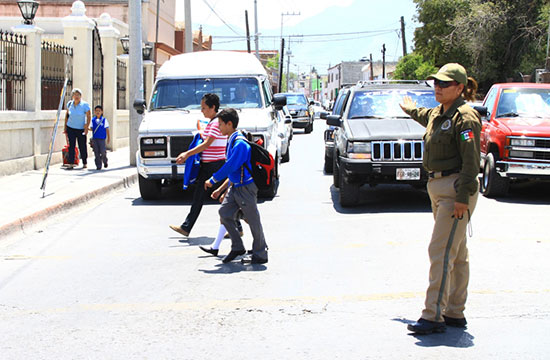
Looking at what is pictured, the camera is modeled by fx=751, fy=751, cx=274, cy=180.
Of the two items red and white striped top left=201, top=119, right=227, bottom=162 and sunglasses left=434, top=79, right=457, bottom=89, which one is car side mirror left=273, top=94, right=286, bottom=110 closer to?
red and white striped top left=201, top=119, right=227, bottom=162

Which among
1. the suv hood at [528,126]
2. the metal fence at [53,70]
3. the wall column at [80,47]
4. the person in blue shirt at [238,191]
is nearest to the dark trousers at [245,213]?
the person in blue shirt at [238,191]

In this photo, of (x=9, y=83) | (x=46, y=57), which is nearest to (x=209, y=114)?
(x=9, y=83)

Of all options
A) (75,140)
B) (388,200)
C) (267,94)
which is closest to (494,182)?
(388,200)

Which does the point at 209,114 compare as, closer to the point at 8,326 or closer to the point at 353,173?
the point at 353,173

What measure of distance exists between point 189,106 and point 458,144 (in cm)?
873

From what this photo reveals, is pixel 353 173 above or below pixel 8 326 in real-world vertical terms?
above

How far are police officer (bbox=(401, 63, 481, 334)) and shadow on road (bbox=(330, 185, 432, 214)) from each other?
5.91 m

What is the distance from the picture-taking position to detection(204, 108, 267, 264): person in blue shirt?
771cm

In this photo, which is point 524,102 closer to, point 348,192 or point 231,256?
point 348,192

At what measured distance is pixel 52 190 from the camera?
13156 mm

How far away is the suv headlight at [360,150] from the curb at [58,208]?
14.8 feet

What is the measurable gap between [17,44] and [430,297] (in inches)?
512

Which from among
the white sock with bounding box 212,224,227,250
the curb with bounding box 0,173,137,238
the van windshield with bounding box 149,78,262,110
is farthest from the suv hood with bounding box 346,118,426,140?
the curb with bounding box 0,173,137,238

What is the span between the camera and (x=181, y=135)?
40.7 feet
